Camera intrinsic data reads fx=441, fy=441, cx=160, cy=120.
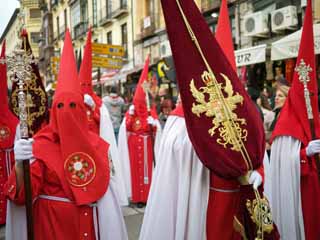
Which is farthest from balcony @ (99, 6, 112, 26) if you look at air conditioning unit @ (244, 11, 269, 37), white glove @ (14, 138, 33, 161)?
white glove @ (14, 138, 33, 161)

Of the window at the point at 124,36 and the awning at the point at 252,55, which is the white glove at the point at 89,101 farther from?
the window at the point at 124,36

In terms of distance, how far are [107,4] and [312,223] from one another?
93.0 feet

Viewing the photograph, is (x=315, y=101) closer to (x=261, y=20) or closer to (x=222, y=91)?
(x=222, y=91)

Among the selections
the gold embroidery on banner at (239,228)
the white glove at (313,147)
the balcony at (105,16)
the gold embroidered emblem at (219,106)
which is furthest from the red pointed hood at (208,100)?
the balcony at (105,16)

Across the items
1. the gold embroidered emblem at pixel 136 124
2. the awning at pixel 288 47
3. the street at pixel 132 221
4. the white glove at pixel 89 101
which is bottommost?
the street at pixel 132 221

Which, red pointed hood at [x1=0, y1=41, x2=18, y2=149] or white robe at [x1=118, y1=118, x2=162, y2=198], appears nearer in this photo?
red pointed hood at [x1=0, y1=41, x2=18, y2=149]

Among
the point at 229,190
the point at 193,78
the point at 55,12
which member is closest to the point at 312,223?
the point at 229,190

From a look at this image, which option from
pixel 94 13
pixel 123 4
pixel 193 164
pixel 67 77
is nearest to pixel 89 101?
pixel 67 77

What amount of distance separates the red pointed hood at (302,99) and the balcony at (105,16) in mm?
26441

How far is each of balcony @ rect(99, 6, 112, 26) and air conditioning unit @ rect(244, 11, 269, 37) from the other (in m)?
15.5

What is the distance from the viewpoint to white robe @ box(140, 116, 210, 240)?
3002mm

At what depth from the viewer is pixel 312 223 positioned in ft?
12.9

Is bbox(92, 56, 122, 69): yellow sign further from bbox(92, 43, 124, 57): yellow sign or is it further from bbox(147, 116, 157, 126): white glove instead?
bbox(147, 116, 157, 126): white glove

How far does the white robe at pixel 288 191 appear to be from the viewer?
395 centimetres
